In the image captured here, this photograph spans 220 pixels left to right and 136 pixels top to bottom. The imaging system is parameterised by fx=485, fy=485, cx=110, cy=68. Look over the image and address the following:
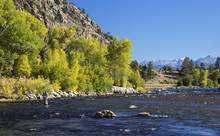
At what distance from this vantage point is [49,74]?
114 m

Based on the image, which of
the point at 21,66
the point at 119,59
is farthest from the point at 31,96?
the point at 119,59

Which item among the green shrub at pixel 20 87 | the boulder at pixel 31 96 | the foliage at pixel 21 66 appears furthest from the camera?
the foliage at pixel 21 66

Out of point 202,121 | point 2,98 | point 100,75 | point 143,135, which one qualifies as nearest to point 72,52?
point 100,75

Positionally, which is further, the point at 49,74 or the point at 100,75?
the point at 100,75

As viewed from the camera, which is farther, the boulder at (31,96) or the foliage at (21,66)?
the foliage at (21,66)

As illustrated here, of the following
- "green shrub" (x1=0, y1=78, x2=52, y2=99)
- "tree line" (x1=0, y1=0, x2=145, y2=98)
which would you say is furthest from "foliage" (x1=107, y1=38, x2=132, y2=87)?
"green shrub" (x1=0, y1=78, x2=52, y2=99)

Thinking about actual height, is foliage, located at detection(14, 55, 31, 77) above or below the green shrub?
above

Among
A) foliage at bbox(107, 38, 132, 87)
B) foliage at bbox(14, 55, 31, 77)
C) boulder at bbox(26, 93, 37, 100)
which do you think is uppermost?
foliage at bbox(107, 38, 132, 87)

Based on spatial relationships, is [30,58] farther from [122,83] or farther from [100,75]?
[122,83]

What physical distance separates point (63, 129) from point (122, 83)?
114927 mm

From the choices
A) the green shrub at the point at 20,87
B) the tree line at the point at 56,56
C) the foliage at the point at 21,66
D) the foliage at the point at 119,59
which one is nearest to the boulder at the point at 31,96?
the green shrub at the point at 20,87

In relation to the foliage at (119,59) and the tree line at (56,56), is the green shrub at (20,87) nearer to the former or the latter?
the tree line at (56,56)

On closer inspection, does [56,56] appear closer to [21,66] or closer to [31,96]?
[21,66]

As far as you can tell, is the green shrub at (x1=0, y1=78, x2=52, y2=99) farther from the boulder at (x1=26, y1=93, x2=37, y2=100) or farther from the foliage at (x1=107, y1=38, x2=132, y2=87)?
the foliage at (x1=107, y1=38, x2=132, y2=87)
